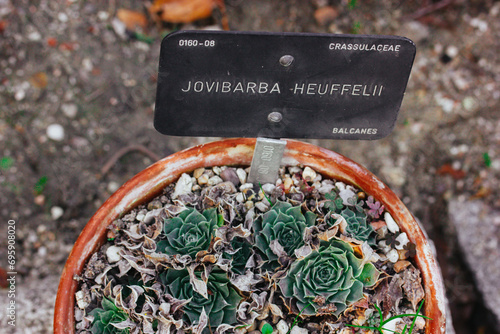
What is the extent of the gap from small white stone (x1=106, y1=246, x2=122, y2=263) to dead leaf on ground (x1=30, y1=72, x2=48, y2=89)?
142cm

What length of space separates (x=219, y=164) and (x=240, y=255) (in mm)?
414

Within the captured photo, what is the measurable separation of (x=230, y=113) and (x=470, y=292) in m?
1.90

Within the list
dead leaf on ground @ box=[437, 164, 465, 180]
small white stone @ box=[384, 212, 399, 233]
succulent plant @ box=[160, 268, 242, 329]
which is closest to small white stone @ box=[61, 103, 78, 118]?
succulent plant @ box=[160, 268, 242, 329]

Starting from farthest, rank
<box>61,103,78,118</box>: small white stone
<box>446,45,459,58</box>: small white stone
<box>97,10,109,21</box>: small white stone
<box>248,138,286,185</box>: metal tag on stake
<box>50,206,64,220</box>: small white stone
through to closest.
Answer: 1. <box>446,45,459,58</box>: small white stone
2. <box>97,10,109,21</box>: small white stone
3. <box>61,103,78,118</box>: small white stone
4. <box>50,206,64,220</box>: small white stone
5. <box>248,138,286,185</box>: metal tag on stake

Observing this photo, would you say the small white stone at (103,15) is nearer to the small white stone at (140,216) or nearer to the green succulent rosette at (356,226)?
the small white stone at (140,216)

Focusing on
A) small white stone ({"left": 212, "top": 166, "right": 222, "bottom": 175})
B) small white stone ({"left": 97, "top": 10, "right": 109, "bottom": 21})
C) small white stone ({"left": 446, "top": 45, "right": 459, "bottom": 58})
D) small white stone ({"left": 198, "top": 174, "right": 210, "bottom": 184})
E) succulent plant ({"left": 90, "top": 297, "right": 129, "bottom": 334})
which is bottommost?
succulent plant ({"left": 90, "top": 297, "right": 129, "bottom": 334})

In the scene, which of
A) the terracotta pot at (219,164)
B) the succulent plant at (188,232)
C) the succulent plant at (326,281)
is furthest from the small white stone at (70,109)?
the succulent plant at (326,281)

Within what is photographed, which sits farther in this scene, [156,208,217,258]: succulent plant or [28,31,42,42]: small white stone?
[28,31,42,42]: small white stone

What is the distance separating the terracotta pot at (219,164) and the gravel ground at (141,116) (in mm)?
875

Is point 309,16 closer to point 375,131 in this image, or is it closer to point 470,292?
point 375,131

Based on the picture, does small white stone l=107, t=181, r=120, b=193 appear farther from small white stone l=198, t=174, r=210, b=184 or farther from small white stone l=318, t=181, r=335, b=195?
small white stone l=318, t=181, r=335, b=195

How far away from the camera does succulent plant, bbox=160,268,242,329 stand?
1382mm

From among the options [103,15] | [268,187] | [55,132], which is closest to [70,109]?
[55,132]

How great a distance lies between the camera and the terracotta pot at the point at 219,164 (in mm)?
1486
